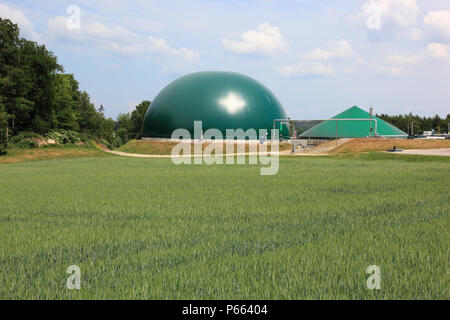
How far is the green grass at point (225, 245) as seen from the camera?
14.5 ft

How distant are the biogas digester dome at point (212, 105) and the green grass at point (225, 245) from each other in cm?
4033

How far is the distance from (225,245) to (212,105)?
154ft

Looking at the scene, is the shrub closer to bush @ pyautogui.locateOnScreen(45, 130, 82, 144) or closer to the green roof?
bush @ pyautogui.locateOnScreen(45, 130, 82, 144)

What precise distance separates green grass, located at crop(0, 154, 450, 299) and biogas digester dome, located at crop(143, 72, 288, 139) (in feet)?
132

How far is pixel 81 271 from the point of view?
498cm

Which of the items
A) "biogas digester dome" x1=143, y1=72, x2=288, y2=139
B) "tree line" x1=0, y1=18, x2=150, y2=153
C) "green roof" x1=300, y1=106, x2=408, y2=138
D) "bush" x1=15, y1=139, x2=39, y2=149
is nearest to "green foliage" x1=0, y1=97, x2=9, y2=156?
"tree line" x1=0, y1=18, x2=150, y2=153

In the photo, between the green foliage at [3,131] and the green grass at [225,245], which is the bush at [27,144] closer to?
the green foliage at [3,131]

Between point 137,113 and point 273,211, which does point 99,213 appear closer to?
point 273,211

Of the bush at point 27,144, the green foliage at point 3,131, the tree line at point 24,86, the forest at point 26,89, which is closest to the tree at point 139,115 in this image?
the forest at point 26,89

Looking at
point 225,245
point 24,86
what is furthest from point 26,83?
point 225,245

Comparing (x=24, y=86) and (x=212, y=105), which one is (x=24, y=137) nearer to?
(x=24, y=86)

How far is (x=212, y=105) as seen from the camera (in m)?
52.2
